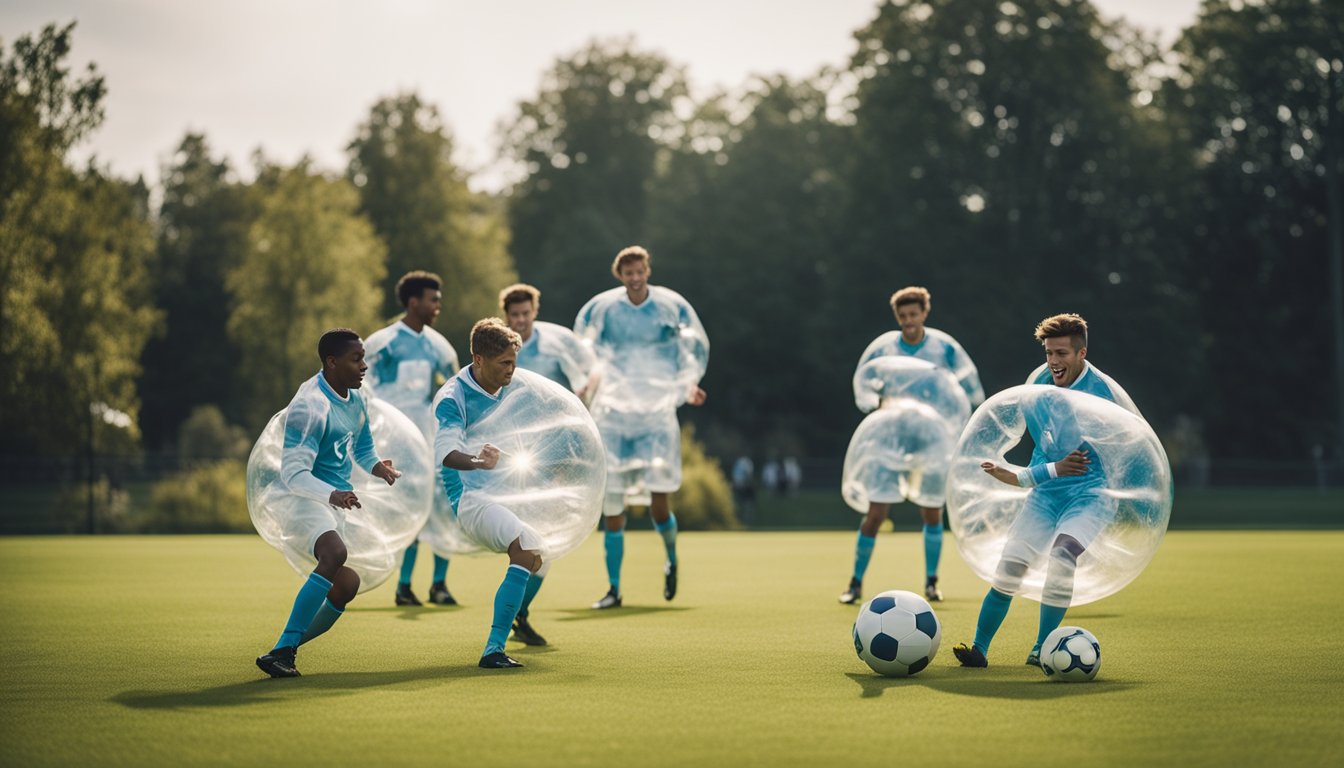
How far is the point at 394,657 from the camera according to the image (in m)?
9.79

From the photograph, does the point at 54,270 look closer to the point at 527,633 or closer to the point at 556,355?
the point at 556,355

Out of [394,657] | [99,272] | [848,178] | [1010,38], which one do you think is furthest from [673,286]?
[394,657]

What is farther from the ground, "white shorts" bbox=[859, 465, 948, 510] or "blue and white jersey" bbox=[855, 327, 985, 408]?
"blue and white jersey" bbox=[855, 327, 985, 408]

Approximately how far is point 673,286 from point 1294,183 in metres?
24.4

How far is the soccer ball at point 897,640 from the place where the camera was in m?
8.79

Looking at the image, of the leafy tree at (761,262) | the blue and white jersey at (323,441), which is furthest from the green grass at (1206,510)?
the blue and white jersey at (323,441)

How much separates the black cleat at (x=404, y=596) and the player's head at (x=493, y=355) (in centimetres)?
493

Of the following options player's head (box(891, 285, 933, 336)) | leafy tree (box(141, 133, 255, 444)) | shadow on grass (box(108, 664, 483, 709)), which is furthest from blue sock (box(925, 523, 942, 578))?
leafy tree (box(141, 133, 255, 444))

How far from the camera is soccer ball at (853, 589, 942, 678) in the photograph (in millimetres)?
8789

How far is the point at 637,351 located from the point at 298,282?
39788mm

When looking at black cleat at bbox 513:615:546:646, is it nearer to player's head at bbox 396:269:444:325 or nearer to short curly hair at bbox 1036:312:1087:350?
short curly hair at bbox 1036:312:1087:350

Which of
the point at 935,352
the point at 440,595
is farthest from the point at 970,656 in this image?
the point at 440,595

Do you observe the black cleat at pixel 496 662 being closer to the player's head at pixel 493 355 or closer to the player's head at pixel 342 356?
the player's head at pixel 493 355

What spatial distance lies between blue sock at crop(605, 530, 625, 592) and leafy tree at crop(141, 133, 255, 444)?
63.3 m
